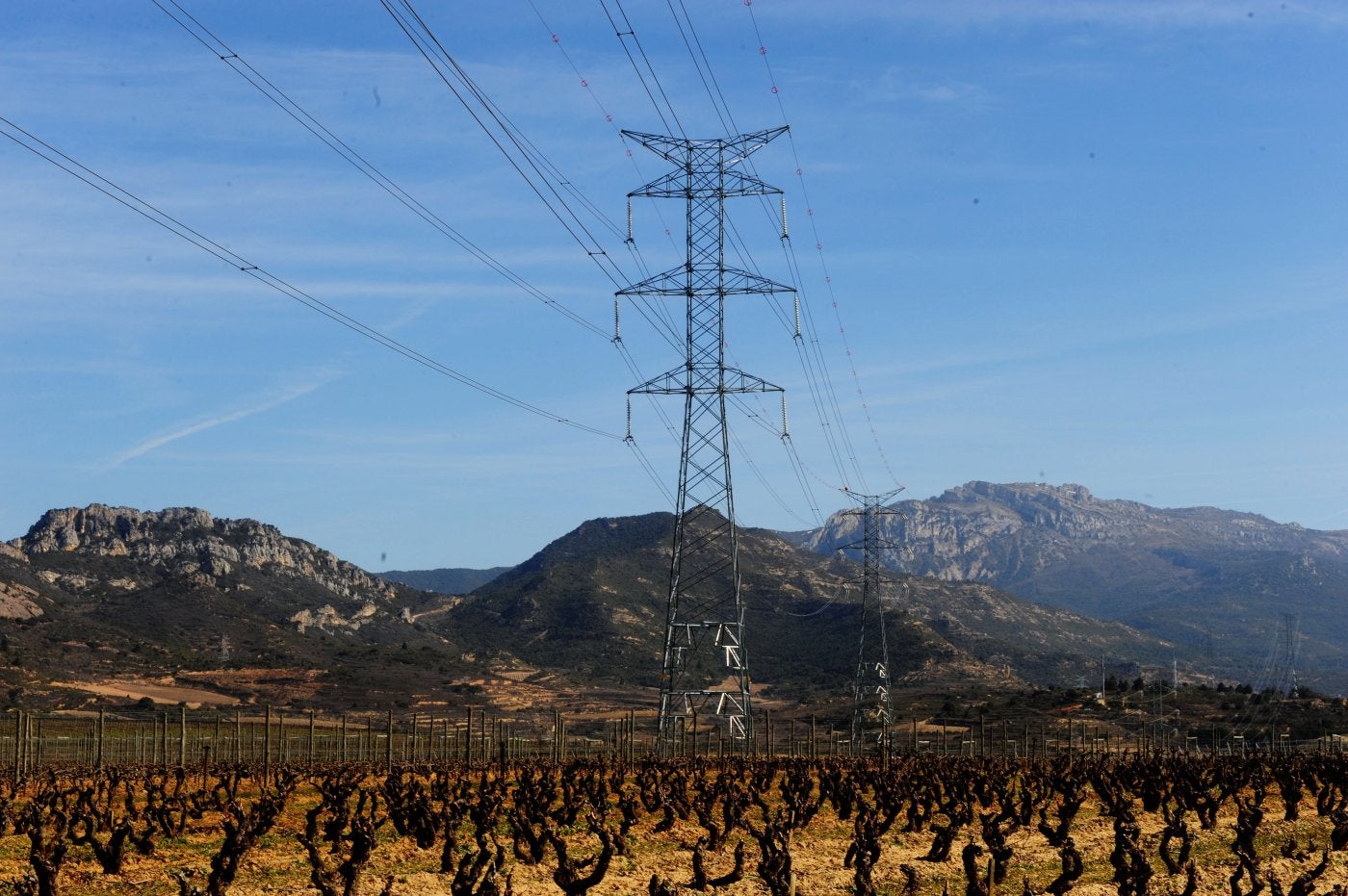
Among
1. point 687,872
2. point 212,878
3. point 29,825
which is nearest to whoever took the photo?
point 212,878

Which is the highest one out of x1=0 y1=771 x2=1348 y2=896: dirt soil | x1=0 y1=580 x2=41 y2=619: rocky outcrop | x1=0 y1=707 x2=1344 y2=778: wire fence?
x1=0 y1=580 x2=41 y2=619: rocky outcrop

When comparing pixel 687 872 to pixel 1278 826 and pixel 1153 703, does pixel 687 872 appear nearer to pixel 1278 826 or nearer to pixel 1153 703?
pixel 1278 826

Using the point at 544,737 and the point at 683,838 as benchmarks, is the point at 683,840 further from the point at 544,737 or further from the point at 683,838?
the point at 544,737

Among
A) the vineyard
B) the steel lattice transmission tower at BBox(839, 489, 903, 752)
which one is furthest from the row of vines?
the steel lattice transmission tower at BBox(839, 489, 903, 752)

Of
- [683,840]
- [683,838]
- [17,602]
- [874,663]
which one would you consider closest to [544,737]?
[874,663]

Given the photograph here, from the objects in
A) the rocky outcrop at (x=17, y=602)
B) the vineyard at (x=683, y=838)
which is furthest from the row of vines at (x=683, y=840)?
the rocky outcrop at (x=17, y=602)

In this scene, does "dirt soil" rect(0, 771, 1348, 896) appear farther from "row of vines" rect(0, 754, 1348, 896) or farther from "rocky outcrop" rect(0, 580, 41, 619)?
"rocky outcrop" rect(0, 580, 41, 619)

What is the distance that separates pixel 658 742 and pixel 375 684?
108264 mm

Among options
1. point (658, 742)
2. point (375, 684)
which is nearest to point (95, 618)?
point (375, 684)

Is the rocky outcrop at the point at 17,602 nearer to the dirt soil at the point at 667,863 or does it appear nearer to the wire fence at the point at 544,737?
the wire fence at the point at 544,737

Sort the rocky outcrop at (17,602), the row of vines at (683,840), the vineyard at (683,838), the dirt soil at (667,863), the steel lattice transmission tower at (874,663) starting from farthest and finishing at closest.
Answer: the rocky outcrop at (17,602), the steel lattice transmission tower at (874,663), the dirt soil at (667,863), the vineyard at (683,838), the row of vines at (683,840)

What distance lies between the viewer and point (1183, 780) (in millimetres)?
47969

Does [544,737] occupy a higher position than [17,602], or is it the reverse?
[17,602]

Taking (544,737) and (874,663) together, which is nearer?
(874,663)
